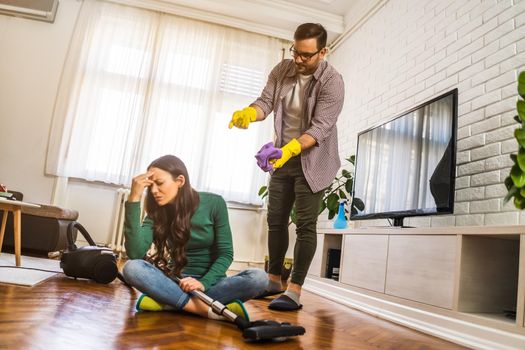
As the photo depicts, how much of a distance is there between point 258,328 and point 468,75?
195 centimetres

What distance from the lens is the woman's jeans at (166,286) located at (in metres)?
1.33

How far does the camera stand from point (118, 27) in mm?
4160

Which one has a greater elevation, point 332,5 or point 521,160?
point 332,5

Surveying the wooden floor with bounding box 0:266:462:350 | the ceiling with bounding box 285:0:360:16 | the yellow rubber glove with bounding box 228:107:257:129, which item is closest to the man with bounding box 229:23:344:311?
the yellow rubber glove with bounding box 228:107:257:129

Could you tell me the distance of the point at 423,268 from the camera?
1871mm

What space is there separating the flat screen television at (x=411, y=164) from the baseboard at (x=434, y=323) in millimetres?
486

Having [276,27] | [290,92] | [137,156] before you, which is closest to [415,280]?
[290,92]

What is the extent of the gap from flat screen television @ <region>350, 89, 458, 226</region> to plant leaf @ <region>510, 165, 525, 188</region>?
88 cm

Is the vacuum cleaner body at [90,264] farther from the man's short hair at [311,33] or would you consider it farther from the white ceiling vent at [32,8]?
the white ceiling vent at [32,8]

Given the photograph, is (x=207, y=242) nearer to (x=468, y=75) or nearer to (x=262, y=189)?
(x=468, y=75)

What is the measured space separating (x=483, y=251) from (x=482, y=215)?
18.2 inches

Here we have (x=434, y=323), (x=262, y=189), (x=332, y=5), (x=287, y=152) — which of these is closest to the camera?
(x=287, y=152)

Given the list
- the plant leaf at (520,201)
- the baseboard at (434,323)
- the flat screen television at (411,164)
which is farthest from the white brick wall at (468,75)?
the plant leaf at (520,201)

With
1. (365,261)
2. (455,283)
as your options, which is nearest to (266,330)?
(455,283)
